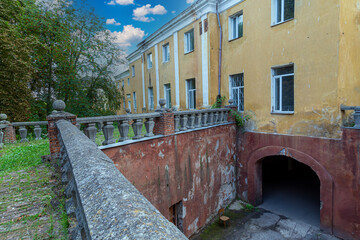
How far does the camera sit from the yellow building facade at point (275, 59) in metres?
6.38

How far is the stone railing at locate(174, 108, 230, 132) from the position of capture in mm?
6555

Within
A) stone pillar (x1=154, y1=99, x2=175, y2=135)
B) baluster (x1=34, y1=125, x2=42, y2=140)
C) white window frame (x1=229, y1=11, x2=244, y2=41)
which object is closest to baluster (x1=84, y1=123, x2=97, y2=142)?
stone pillar (x1=154, y1=99, x2=175, y2=135)

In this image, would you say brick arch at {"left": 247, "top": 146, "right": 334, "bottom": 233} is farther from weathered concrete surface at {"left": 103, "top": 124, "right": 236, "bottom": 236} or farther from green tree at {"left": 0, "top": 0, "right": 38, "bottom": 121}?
green tree at {"left": 0, "top": 0, "right": 38, "bottom": 121}

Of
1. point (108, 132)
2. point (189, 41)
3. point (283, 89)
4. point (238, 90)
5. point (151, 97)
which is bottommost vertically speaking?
point (108, 132)

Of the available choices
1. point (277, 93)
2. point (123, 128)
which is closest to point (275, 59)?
point (277, 93)

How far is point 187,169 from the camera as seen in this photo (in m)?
6.91

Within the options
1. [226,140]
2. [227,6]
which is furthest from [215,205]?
[227,6]

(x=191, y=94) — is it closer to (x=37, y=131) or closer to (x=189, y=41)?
(x=189, y=41)

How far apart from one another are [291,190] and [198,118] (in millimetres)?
6857

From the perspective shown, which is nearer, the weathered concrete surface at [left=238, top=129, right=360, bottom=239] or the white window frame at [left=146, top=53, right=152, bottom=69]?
the weathered concrete surface at [left=238, top=129, right=360, bottom=239]

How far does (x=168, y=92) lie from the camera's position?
14.4 metres

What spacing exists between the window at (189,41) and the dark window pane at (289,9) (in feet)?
17.1

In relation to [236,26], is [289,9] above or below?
below

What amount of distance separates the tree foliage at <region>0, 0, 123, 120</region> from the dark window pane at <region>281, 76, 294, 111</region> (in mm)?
11967
